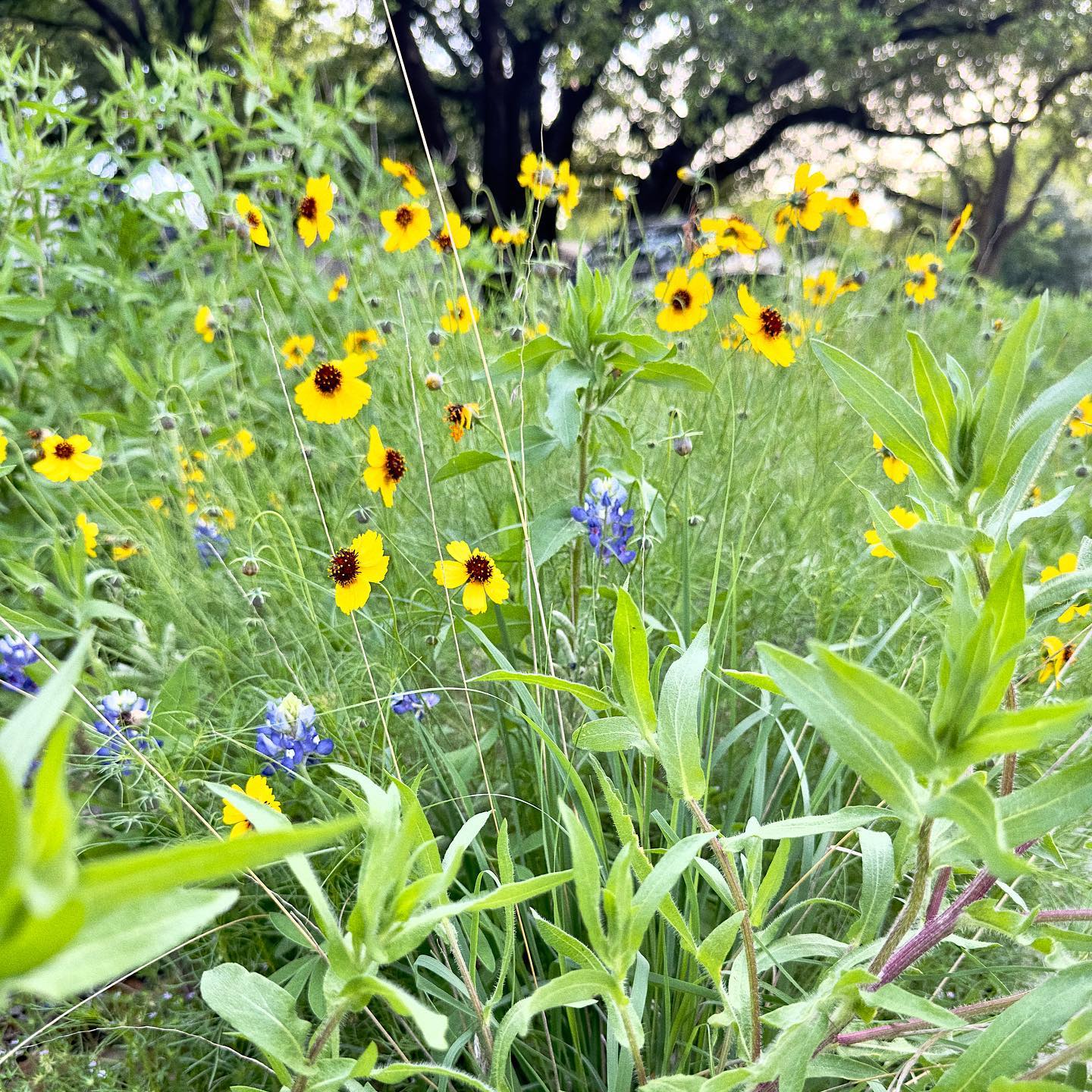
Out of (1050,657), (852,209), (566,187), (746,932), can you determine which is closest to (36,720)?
(746,932)

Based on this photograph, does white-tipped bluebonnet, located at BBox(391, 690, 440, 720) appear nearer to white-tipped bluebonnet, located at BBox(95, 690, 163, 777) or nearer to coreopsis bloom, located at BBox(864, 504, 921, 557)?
white-tipped bluebonnet, located at BBox(95, 690, 163, 777)

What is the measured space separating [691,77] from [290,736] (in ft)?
29.7

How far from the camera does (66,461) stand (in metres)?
1.33

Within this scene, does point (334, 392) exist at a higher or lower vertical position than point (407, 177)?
lower

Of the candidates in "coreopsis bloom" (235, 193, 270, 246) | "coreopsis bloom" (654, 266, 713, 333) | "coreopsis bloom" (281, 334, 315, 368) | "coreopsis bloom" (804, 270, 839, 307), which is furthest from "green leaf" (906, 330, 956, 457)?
"coreopsis bloom" (804, 270, 839, 307)

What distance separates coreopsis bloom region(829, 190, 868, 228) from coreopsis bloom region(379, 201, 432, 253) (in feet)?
2.72

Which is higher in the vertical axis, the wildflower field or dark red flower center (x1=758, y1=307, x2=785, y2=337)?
dark red flower center (x1=758, y1=307, x2=785, y2=337)

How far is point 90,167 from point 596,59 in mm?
7319

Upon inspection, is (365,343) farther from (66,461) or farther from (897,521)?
(897,521)

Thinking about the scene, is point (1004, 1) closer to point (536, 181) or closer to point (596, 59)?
point (596, 59)

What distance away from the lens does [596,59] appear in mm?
8281

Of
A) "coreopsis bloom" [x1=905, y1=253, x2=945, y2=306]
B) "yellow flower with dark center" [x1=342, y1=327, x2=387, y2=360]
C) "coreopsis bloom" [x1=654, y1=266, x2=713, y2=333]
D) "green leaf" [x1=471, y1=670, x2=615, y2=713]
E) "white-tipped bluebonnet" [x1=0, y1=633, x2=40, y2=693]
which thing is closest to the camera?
"green leaf" [x1=471, y1=670, x2=615, y2=713]

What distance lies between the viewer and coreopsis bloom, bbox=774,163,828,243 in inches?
64.7

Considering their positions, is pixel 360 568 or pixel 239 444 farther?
pixel 239 444
